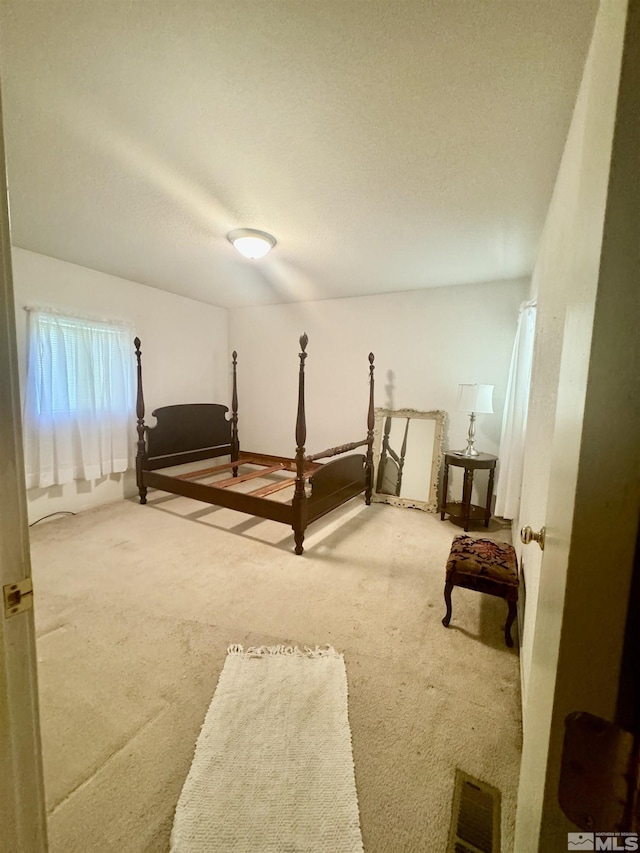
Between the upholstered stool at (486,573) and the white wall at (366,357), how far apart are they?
74.0 inches

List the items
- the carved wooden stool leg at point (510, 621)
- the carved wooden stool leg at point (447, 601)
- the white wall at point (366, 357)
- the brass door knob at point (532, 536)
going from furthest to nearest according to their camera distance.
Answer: the white wall at point (366, 357)
the carved wooden stool leg at point (447, 601)
the carved wooden stool leg at point (510, 621)
the brass door knob at point (532, 536)

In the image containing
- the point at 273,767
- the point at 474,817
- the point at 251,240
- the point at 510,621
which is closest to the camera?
the point at 474,817

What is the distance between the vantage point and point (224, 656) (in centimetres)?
161

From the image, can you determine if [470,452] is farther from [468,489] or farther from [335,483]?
[335,483]

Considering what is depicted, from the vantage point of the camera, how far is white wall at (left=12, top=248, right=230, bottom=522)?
291 cm

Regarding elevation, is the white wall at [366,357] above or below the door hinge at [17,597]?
above

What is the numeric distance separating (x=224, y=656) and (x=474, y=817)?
111 centimetres

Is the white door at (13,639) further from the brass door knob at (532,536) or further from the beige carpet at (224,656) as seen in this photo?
the brass door knob at (532,536)

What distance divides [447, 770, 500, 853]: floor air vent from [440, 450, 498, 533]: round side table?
2.11 meters

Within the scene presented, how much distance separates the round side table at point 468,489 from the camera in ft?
9.96

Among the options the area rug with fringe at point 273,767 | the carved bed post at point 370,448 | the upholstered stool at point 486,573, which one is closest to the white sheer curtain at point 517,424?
the upholstered stool at point 486,573

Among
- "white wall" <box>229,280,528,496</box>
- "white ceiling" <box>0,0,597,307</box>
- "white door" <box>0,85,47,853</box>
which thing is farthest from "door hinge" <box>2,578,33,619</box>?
"white wall" <box>229,280,528,496</box>

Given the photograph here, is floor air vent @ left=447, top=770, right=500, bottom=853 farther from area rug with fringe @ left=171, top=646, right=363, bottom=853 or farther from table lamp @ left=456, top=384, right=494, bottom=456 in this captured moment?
table lamp @ left=456, top=384, right=494, bottom=456

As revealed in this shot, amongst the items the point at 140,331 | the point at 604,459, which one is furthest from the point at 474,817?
the point at 140,331
